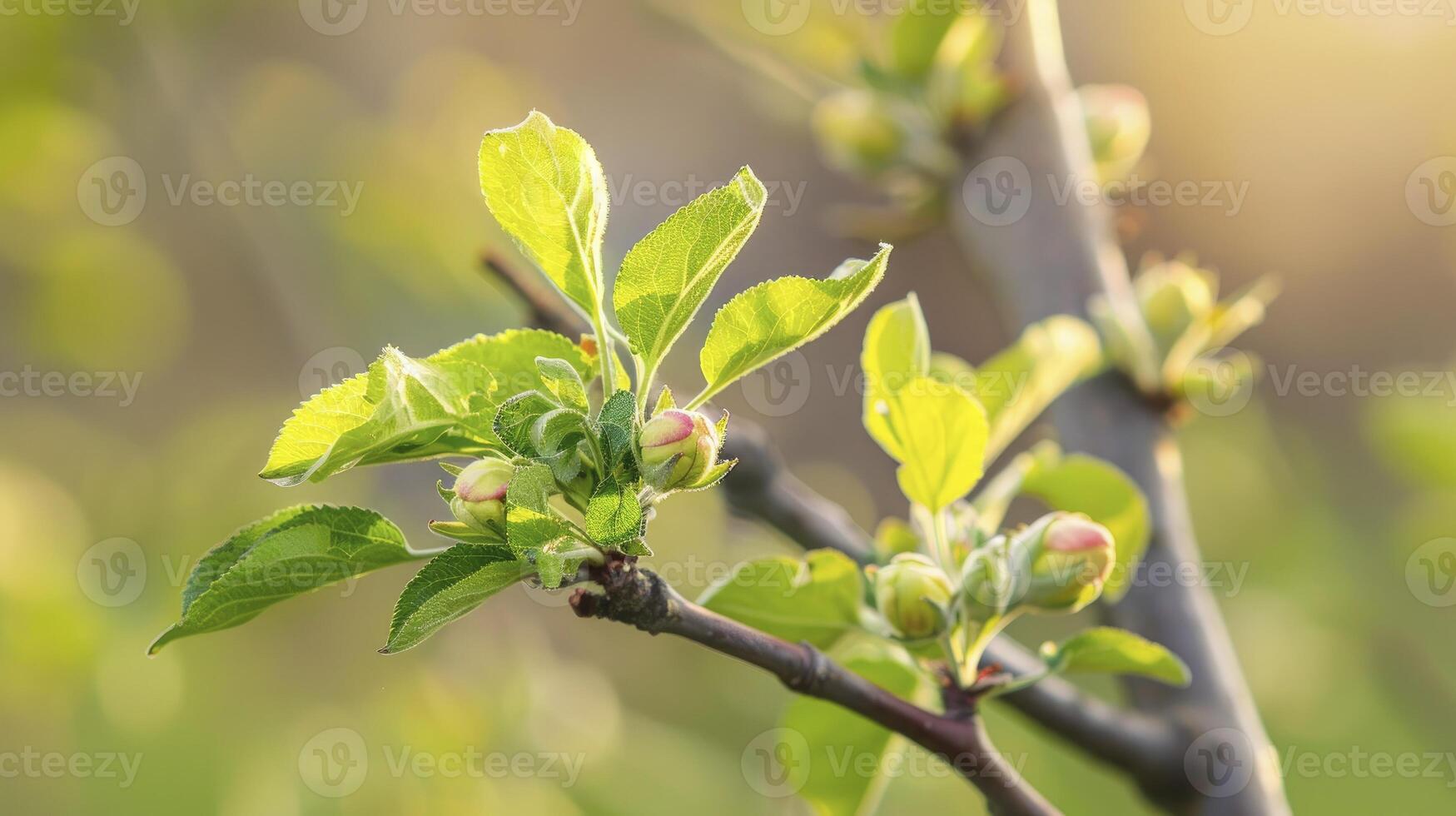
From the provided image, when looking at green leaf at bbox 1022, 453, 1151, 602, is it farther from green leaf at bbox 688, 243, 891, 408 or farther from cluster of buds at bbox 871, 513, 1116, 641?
green leaf at bbox 688, 243, 891, 408

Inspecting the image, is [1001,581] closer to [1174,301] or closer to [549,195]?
[549,195]

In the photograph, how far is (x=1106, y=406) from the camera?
3.11 feet

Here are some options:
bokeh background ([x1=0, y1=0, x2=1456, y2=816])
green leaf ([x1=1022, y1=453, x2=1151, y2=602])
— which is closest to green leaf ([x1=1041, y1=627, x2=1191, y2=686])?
green leaf ([x1=1022, y1=453, x2=1151, y2=602])

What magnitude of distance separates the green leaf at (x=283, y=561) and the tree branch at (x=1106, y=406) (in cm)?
56

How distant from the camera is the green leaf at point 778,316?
1.42ft

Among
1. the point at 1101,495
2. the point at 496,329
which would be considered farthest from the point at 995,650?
the point at 496,329

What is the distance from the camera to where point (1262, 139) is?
230cm

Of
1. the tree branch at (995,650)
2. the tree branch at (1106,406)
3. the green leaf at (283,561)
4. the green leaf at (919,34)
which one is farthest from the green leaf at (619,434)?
the green leaf at (919,34)

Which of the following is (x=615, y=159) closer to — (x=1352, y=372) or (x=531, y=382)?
(x=1352, y=372)

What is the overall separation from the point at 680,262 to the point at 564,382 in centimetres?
7

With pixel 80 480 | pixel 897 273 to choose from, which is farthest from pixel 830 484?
pixel 80 480

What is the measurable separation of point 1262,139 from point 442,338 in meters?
1.73

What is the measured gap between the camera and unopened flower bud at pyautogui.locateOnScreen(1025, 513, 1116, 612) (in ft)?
1.83

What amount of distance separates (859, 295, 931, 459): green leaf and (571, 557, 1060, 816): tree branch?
14 centimetres
